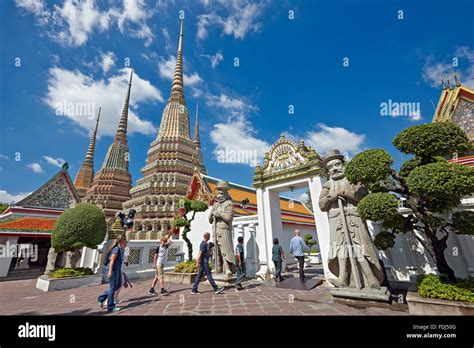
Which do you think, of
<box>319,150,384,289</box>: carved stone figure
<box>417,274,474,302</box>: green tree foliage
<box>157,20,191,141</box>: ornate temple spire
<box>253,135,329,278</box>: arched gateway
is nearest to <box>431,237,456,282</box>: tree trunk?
<box>417,274,474,302</box>: green tree foliage

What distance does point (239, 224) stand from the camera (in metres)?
11.7

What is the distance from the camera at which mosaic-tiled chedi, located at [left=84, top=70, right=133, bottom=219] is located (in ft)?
114

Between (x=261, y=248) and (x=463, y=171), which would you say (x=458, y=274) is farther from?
(x=261, y=248)

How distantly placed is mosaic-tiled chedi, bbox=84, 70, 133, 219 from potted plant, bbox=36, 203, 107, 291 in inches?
1009

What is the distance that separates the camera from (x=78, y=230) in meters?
9.74

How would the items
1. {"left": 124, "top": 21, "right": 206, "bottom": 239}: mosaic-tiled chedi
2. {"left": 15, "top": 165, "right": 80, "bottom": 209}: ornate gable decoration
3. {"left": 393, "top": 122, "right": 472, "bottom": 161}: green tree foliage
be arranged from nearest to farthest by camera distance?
{"left": 393, "top": 122, "right": 472, "bottom": 161}: green tree foliage
{"left": 15, "top": 165, "right": 80, "bottom": 209}: ornate gable decoration
{"left": 124, "top": 21, "right": 206, "bottom": 239}: mosaic-tiled chedi

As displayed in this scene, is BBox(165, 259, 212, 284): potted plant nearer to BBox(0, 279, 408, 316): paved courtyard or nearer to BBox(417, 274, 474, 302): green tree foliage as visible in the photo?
BBox(0, 279, 408, 316): paved courtyard

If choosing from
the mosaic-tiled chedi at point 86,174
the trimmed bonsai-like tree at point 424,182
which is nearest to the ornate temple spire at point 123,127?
the mosaic-tiled chedi at point 86,174

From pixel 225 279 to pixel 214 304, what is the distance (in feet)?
7.63

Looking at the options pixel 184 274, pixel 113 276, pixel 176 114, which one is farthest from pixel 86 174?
pixel 113 276

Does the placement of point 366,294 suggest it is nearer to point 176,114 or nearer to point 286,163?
point 286,163

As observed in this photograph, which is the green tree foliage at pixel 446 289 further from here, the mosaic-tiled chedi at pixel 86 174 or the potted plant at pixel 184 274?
the mosaic-tiled chedi at pixel 86 174

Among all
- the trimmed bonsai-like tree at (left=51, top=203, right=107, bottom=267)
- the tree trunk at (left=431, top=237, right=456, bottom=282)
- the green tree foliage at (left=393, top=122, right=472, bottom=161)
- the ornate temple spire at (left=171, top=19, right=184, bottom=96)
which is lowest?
the tree trunk at (left=431, top=237, right=456, bottom=282)
